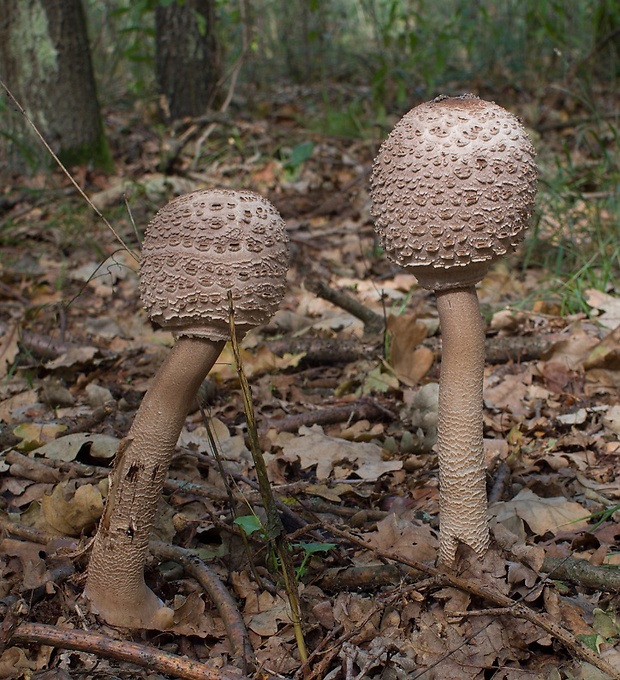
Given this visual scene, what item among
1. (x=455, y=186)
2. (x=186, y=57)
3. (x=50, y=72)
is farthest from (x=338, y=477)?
(x=186, y=57)

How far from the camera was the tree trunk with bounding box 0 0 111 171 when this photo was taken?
7.37 meters

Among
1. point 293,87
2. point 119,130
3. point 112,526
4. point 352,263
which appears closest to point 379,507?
point 112,526

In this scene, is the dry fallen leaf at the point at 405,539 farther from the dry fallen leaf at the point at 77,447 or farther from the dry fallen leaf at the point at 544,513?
the dry fallen leaf at the point at 77,447

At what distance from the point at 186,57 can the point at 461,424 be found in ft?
26.0

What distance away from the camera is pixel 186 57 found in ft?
29.6

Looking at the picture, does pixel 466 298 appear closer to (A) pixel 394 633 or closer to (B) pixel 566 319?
(A) pixel 394 633

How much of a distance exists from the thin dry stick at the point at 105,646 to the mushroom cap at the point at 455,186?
145 cm

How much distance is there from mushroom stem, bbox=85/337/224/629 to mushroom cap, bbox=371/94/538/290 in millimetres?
763

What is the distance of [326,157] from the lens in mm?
8375

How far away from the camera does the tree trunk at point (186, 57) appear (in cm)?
873

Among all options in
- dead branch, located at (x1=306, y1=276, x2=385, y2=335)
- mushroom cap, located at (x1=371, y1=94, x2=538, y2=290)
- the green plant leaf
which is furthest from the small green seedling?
dead branch, located at (x1=306, y1=276, x2=385, y2=335)

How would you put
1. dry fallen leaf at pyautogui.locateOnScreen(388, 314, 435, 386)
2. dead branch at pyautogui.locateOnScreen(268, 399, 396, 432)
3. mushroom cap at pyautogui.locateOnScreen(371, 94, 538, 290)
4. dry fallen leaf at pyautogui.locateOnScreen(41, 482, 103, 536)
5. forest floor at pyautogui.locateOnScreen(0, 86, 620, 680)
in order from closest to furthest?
1. mushroom cap at pyautogui.locateOnScreen(371, 94, 538, 290)
2. forest floor at pyautogui.locateOnScreen(0, 86, 620, 680)
3. dry fallen leaf at pyautogui.locateOnScreen(41, 482, 103, 536)
4. dead branch at pyautogui.locateOnScreen(268, 399, 396, 432)
5. dry fallen leaf at pyautogui.locateOnScreen(388, 314, 435, 386)

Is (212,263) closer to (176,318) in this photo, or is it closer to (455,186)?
(176,318)

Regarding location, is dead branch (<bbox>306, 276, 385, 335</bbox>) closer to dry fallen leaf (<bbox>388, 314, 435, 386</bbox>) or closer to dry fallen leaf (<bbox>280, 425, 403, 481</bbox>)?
dry fallen leaf (<bbox>388, 314, 435, 386</bbox>)
